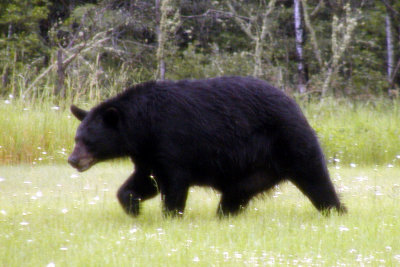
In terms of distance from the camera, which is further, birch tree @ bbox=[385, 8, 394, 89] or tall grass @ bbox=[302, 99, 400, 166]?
birch tree @ bbox=[385, 8, 394, 89]

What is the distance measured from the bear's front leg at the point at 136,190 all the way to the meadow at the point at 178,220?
0.45ft

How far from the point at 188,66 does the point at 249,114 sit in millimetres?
16102

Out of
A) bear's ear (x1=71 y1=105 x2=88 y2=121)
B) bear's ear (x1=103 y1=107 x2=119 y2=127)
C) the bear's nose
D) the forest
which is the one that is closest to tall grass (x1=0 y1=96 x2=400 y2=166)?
bear's ear (x1=71 y1=105 x2=88 y2=121)

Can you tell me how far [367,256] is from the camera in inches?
175

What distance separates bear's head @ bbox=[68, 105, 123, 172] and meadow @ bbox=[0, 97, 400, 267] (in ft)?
1.57

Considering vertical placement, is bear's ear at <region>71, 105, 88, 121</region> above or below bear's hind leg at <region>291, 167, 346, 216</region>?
above

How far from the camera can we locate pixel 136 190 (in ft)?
20.4

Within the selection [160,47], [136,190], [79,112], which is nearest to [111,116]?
[79,112]

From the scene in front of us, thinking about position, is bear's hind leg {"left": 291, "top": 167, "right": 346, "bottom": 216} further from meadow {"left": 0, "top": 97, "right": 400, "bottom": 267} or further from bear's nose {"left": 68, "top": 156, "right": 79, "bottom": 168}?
bear's nose {"left": 68, "top": 156, "right": 79, "bottom": 168}

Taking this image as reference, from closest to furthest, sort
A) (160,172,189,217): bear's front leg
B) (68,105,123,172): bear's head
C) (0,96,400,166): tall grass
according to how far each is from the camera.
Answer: (160,172,189,217): bear's front leg
(68,105,123,172): bear's head
(0,96,400,166): tall grass

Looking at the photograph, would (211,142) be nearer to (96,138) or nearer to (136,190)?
(136,190)

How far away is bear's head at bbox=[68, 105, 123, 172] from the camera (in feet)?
20.4

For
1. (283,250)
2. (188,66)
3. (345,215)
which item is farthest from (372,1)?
(283,250)

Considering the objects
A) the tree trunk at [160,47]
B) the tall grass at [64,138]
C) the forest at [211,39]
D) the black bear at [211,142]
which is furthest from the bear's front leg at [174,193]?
the forest at [211,39]
